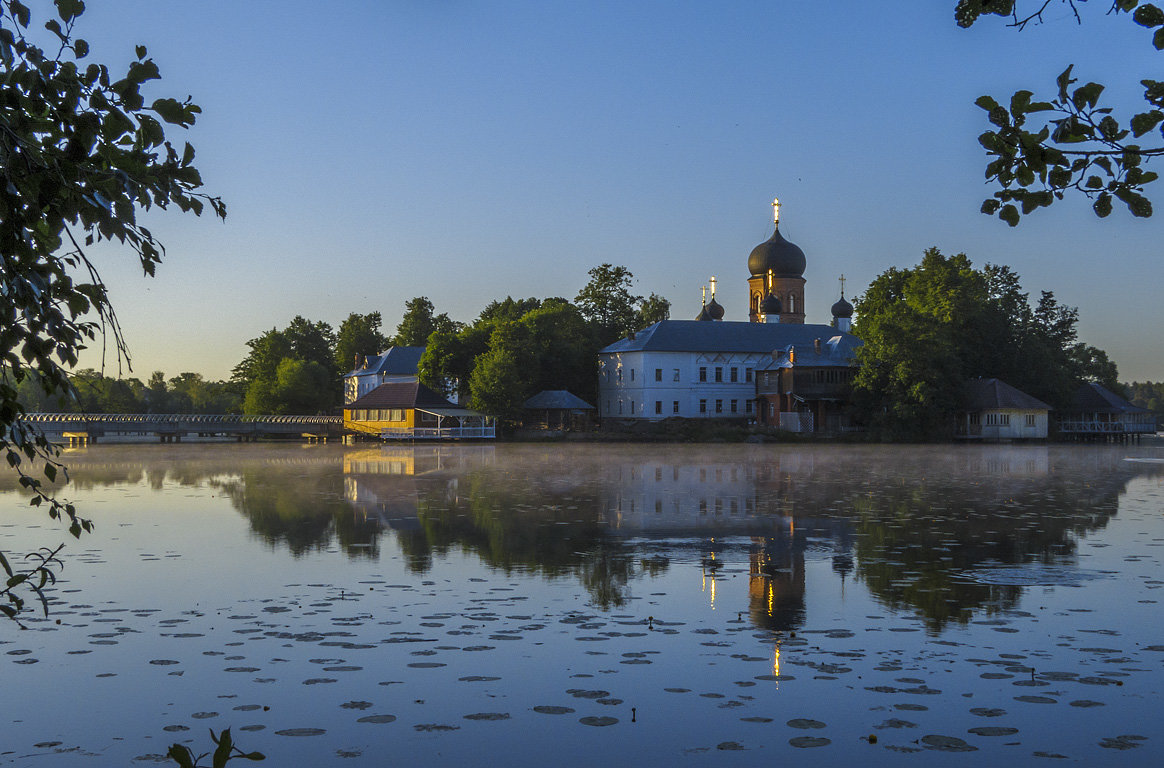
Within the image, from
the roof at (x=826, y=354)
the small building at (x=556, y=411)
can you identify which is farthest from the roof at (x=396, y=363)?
the roof at (x=826, y=354)

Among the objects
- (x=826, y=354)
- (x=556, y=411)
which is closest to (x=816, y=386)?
(x=826, y=354)

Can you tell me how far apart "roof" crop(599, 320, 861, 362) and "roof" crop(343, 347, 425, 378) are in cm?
2432

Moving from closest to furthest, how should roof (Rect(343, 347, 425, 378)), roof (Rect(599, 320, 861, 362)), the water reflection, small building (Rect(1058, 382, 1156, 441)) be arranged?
1. the water reflection
2. small building (Rect(1058, 382, 1156, 441))
3. roof (Rect(599, 320, 861, 362))
4. roof (Rect(343, 347, 425, 378))

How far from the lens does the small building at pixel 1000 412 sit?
70875 mm

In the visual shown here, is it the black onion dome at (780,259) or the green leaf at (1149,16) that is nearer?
the green leaf at (1149,16)

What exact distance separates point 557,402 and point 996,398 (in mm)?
30245

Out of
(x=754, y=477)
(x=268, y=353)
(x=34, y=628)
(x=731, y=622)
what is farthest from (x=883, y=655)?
(x=268, y=353)

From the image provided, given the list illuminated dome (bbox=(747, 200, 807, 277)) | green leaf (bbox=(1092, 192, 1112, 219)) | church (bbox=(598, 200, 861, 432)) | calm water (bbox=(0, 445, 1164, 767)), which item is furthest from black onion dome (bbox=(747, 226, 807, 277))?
green leaf (bbox=(1092, 192, 1112, 219))

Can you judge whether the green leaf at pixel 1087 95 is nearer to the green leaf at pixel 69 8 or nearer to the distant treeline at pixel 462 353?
the green leaf at pixel 69 8

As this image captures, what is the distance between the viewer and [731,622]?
32.6 ft

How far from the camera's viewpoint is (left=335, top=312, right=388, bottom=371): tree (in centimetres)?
12119

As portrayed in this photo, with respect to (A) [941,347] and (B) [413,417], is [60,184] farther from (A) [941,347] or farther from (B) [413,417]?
(B) [413,417]

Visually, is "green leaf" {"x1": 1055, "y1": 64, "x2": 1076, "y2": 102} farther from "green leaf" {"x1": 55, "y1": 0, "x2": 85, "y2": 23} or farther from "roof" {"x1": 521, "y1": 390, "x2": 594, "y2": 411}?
"roof" {"x1": 521, "y1": 390, "x2": 594, "y2": 411}

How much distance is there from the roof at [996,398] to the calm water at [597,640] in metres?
54.1
